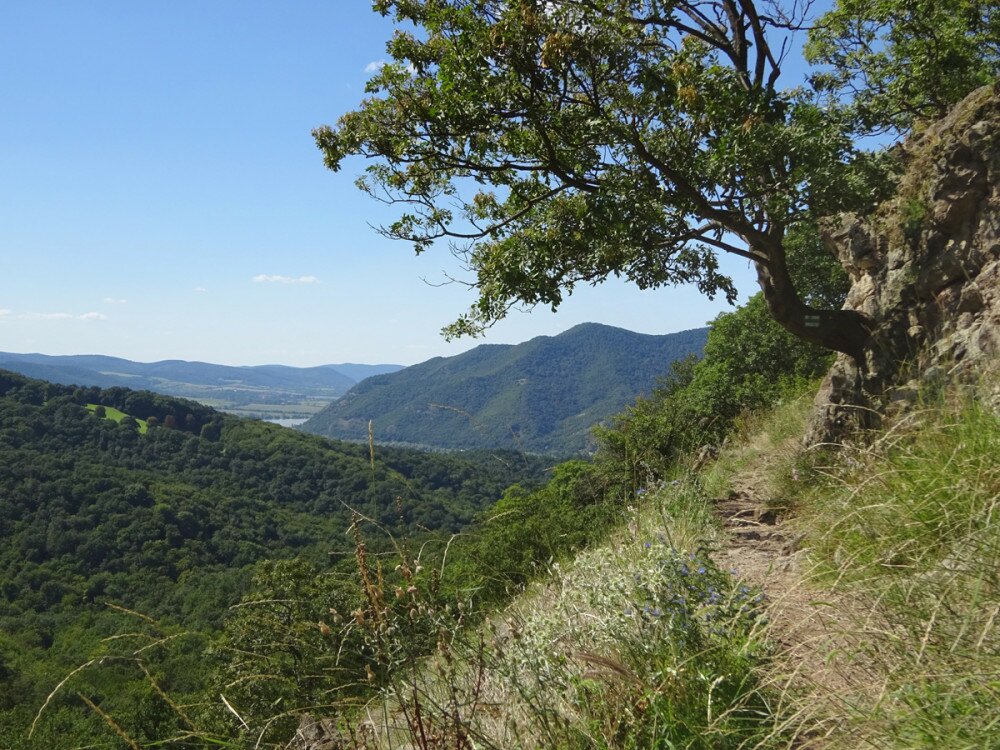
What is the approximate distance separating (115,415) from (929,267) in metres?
155

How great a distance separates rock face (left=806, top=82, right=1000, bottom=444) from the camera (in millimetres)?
6805

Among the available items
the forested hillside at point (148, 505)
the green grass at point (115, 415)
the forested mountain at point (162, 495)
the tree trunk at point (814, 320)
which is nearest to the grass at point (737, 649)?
the tree trunk at point (814, 320)

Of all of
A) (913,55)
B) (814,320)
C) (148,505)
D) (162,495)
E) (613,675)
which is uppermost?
(913,55)

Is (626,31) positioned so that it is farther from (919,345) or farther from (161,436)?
(161,436)

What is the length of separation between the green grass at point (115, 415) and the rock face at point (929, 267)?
5643 inches

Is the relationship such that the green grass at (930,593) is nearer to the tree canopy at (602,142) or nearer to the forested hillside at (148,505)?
the tree canopy at (602,142)

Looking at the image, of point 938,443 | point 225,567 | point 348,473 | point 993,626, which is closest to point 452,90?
point 938,443

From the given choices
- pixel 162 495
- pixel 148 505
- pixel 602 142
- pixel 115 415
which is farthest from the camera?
pixel 115 415

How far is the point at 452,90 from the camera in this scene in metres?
6.78

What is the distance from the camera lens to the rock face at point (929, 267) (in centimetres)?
680

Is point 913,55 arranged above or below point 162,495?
above

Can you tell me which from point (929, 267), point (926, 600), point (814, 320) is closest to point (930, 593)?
point (926, 600)

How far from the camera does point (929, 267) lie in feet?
24.6

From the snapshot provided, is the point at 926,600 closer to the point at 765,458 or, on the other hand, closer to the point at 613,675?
the point at 613,675
